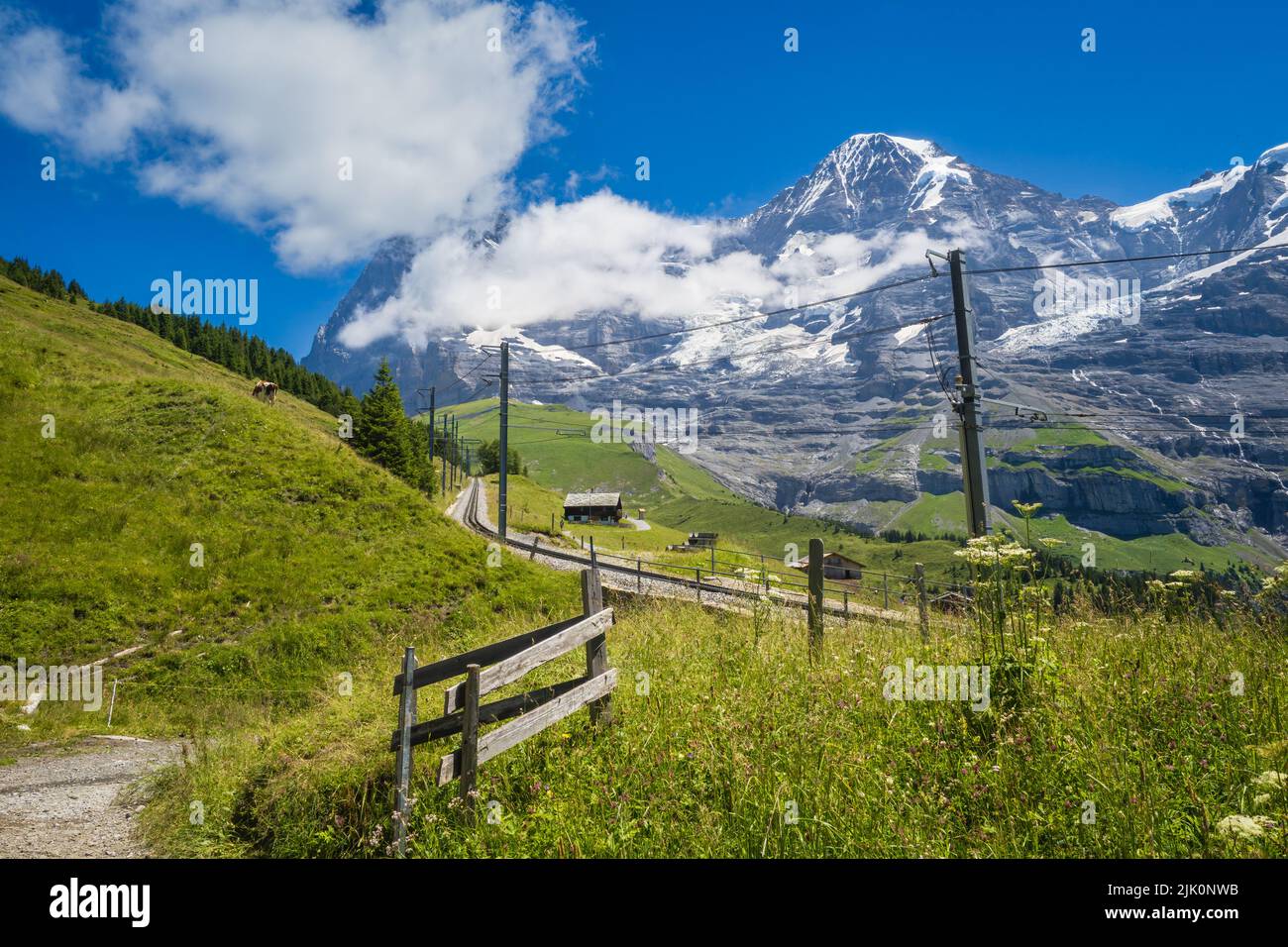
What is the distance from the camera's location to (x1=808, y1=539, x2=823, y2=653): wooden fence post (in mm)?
8531

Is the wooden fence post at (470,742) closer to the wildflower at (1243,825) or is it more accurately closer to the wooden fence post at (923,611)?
the wildflower at (1243,825)

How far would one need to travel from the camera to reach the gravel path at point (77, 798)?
7340 millimetres

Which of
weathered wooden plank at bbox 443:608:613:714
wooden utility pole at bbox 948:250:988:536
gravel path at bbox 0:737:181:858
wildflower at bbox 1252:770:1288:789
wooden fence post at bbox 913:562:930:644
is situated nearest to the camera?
wildflower at bbox 1252:770:1288:789

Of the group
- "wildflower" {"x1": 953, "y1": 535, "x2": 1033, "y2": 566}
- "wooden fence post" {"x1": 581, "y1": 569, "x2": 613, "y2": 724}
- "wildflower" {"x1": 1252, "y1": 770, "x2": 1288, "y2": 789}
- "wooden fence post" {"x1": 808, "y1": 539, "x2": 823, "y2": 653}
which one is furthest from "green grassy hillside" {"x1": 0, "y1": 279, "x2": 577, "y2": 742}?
"wildflower" {"x1": 1252, "y1": 770, "x2": 1288, "y2": 789}

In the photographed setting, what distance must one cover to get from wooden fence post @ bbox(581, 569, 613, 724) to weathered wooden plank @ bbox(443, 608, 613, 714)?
0.14 metres

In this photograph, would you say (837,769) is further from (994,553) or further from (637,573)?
(637,573)

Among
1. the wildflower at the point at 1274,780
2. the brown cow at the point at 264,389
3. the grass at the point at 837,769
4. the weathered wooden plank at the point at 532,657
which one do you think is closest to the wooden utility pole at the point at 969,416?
the grass at the point at 837,769

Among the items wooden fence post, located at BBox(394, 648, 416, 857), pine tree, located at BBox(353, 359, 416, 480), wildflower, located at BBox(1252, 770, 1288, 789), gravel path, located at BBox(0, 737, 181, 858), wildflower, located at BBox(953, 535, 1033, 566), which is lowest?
gravel path, located at BBox(0, 737, 181, 858)

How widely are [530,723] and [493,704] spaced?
0.64 meters

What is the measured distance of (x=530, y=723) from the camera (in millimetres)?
6676

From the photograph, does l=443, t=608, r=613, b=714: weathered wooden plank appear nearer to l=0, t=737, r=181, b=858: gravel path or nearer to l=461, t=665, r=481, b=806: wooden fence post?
l=461, t=665, r=481, b=806: wooden fence post

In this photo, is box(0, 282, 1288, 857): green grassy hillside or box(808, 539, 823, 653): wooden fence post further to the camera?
box(808, 539, 823, 653): wooden fence post

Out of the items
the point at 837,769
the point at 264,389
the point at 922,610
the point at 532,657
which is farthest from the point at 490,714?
the point at 264,389
